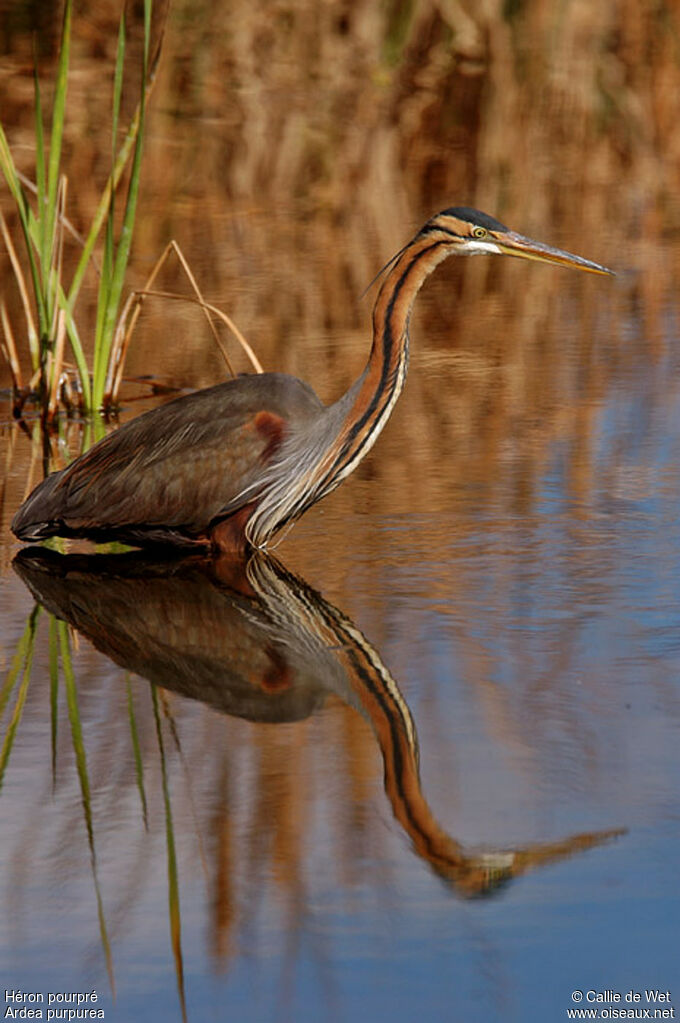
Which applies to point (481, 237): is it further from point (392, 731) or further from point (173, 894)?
point (173, 894)

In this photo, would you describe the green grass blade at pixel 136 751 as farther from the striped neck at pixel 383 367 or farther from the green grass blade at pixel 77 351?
the green grass blade at pixel 77 351

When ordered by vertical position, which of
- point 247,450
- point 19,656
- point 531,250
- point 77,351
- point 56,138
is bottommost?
point 19,656

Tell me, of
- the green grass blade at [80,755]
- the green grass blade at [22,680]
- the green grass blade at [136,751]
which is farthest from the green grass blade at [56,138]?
the green grass blade at [136,751]

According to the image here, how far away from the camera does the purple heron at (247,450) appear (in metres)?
6.18

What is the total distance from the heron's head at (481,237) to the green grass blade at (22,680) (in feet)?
6.04

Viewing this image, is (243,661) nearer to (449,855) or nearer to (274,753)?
(274,753)

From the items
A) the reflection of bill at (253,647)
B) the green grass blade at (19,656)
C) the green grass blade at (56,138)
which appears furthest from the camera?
the green grass blade at (56,138)

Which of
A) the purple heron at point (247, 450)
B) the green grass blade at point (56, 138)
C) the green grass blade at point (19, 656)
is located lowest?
the green grass blade at point (19, 656)

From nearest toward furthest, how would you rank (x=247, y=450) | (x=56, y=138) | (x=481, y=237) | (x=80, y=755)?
(x=80, y=755)
(x=481, y=237)
(x=247, y=450)
(x=56, y=138)

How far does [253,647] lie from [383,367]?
1.33 meters

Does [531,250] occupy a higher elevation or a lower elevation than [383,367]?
higher

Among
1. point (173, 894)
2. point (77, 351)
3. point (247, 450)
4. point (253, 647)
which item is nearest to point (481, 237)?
point (247, 450)

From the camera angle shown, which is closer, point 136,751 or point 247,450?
point 136,751

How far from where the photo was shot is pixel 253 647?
529 cm
